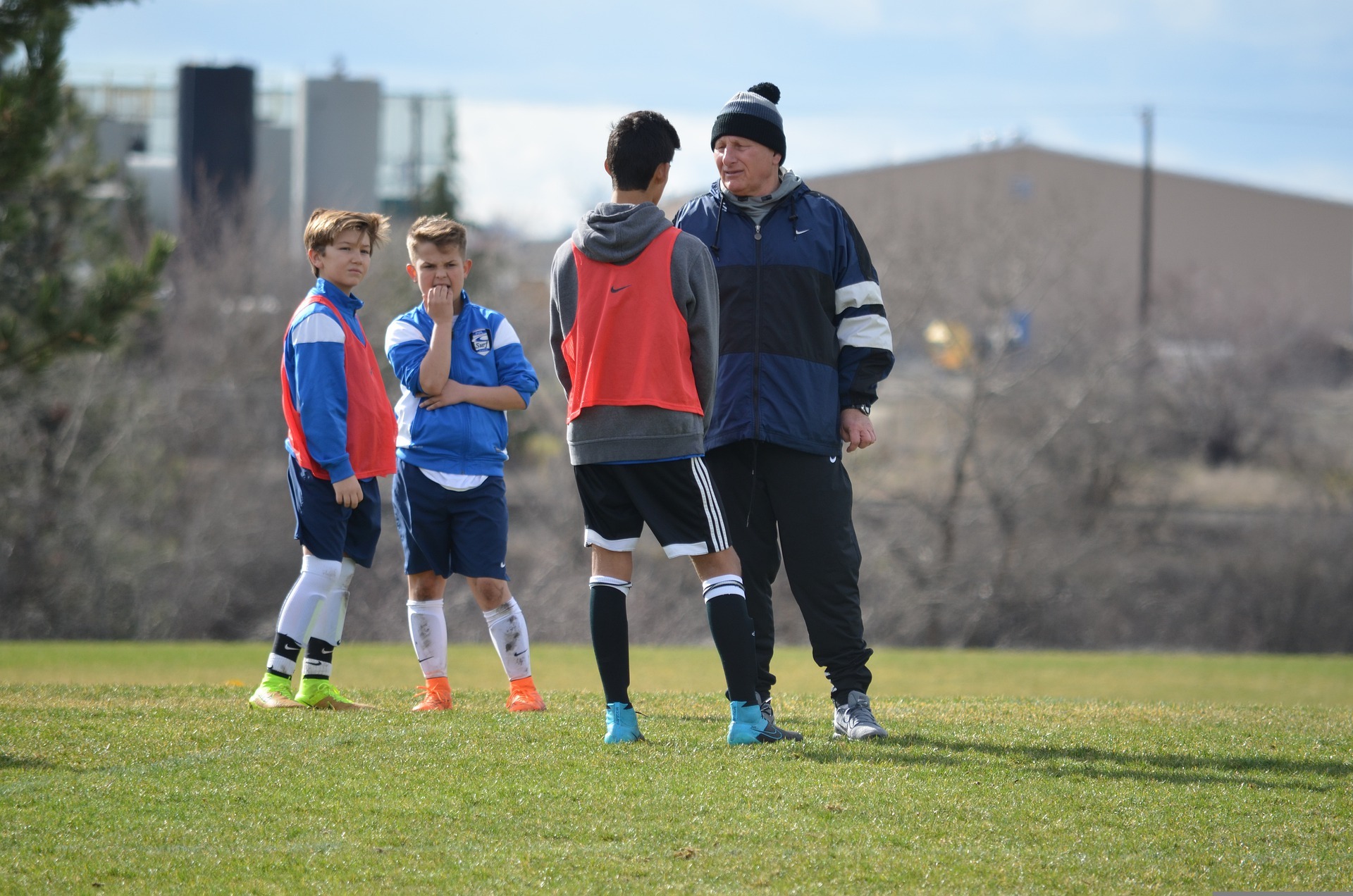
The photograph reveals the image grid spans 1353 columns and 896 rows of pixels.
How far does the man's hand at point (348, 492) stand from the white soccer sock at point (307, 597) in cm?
33

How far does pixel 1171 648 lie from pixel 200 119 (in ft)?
82.2

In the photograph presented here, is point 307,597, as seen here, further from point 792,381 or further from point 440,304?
point 792,381

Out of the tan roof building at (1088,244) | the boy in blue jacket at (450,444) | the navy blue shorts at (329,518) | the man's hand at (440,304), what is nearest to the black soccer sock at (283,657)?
the navy blue shorts at (329,518)

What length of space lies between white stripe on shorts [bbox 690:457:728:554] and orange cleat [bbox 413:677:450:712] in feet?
5.17

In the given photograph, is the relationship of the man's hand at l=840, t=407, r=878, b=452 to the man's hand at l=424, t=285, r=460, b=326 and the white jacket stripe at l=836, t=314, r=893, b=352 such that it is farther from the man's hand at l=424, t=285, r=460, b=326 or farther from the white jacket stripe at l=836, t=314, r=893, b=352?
the man's hand at l=424, t=285, r=460, b=326

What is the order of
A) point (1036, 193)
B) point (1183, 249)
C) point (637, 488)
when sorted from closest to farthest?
point (637, 488) < point (1036, 193) < point (1183, 249)

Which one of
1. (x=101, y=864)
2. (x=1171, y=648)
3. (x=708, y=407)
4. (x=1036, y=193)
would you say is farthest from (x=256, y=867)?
(x=1036, y=193)

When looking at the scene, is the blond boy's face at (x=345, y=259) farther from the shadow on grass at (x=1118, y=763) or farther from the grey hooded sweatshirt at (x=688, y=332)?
the shadow on grass at (x=1118, y=763)

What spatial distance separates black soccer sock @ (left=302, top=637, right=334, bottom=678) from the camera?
17.1ft

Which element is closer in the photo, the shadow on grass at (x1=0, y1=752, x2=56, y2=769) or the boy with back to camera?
the shadow on grass at (x1=0, y1=752, x2=56, y2=769)

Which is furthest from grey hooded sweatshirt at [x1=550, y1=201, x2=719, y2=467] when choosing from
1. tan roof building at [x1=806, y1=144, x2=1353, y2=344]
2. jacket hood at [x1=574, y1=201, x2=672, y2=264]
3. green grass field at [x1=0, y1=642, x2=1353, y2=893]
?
tan roof building at [x1=806, y1=144, x2=1353, y2=344]

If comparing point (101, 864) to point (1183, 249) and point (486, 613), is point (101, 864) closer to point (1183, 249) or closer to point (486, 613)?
point (486, 613)

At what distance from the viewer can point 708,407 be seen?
169 inches

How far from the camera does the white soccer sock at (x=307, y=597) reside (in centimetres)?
519
